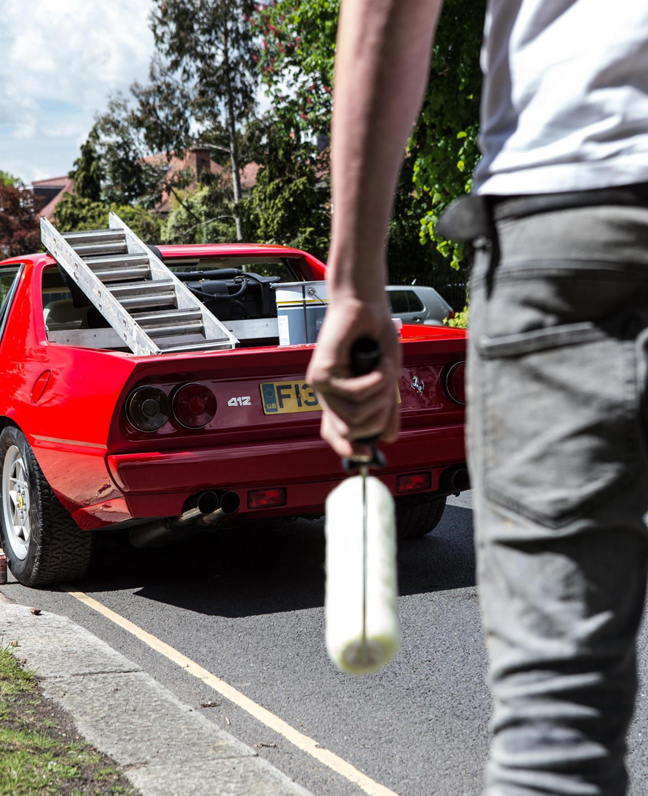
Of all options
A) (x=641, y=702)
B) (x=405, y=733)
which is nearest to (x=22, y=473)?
(x=405, y=733)

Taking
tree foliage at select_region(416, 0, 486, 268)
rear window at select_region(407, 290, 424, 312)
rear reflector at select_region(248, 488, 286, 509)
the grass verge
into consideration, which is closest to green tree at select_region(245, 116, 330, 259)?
rear window at select_region(407, 290, 424, 312)

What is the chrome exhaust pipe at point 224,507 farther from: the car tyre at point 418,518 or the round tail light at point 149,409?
the car tyre at point 418,518

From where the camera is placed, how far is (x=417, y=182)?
48.5 feet

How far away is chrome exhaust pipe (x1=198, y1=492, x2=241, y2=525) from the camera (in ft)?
14.9

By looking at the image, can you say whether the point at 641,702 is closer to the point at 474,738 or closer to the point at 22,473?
the point at 474,738

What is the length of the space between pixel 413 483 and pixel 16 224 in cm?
6414

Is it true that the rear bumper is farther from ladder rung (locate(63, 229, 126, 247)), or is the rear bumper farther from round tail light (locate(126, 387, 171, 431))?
ladder rung (locate(63, 229, 126, 247))

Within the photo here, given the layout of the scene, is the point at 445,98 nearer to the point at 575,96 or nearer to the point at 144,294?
the point at 144,294

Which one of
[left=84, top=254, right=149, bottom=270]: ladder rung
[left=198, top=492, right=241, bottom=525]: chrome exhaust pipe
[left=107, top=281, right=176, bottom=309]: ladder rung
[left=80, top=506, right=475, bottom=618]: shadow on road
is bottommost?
[left=80, top=506, right=475, bottom=618]: shadow on road

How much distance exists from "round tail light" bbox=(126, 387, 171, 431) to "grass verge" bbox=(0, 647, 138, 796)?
4.28 feet

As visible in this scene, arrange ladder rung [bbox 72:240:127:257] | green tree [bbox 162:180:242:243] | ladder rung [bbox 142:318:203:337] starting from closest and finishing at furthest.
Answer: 1. ladder rung [bbox 142:318:203:337]
2. ladder rung [bbox 72:240:127:257]
3. green tree [bbox 162:180:242:243]

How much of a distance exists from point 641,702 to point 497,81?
2633mm

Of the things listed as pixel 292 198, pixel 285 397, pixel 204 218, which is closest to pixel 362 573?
pixel 285 397

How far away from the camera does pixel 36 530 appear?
16.5 feet
